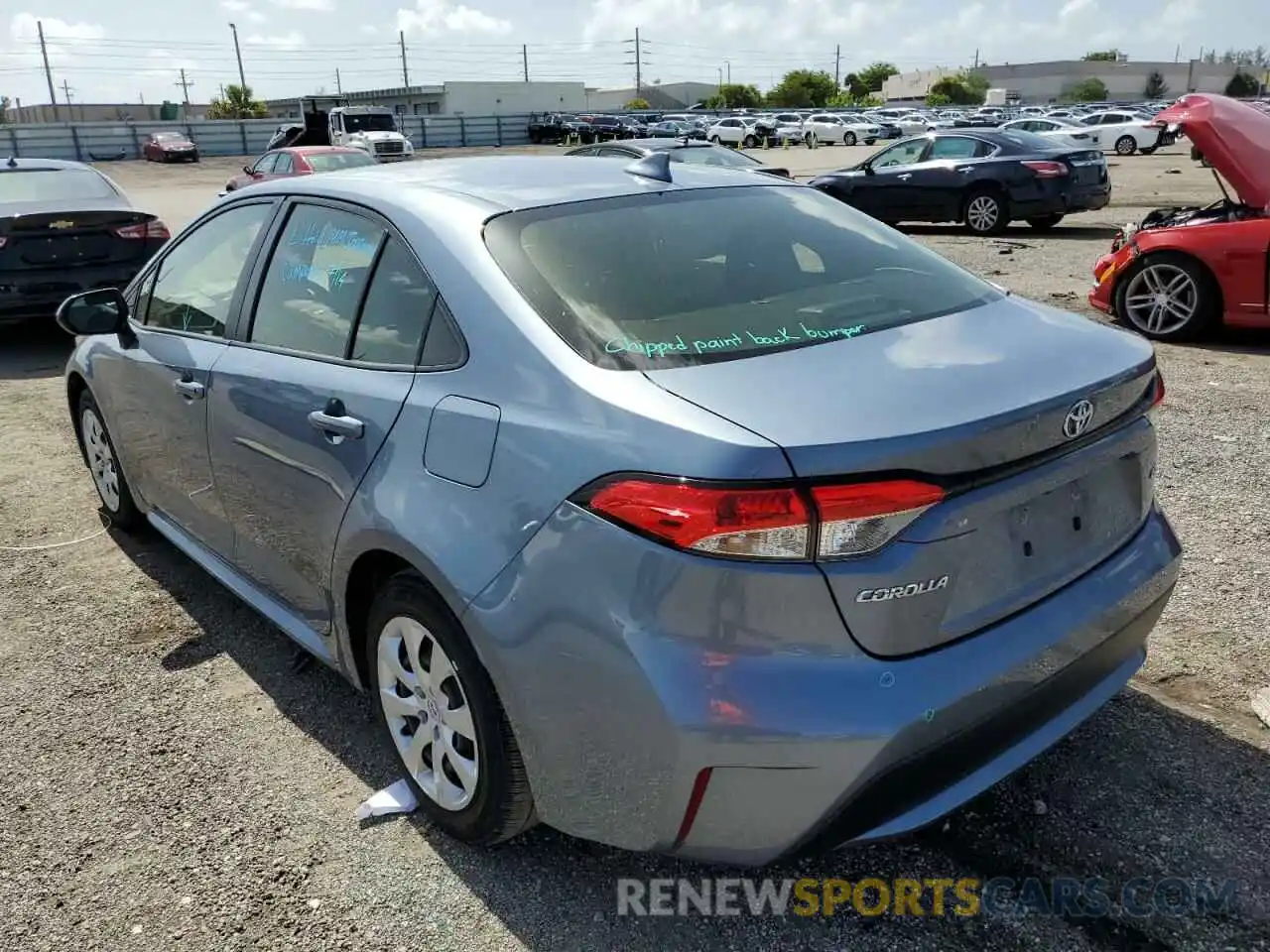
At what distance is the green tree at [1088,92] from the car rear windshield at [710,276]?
115606mm

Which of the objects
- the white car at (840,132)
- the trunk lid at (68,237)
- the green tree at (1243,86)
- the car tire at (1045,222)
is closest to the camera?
the trunk lid at (68,237)

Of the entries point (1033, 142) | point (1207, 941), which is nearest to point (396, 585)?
point (1207, 941)

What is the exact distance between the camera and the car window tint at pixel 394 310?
260 centimetres

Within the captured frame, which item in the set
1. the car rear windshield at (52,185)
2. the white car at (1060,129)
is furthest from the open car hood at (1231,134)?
the white car at (1060,129)

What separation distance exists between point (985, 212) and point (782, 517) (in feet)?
45.7

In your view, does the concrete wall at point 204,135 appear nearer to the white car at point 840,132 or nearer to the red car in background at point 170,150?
the red car in background at point 170,150

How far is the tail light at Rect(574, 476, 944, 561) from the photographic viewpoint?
1.88 m

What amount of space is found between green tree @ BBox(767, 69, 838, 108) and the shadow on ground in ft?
362

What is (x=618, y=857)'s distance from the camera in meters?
2.59

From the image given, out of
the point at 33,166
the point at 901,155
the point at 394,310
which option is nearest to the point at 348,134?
the point at 901,155

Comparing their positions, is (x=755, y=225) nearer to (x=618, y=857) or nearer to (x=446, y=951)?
(x=618, y=857)

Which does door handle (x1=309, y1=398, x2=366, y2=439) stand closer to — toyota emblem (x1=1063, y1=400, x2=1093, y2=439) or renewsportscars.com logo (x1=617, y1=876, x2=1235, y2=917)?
renewsportscars.com logo (x1=617, y1=876, x2=1235, y2=917)

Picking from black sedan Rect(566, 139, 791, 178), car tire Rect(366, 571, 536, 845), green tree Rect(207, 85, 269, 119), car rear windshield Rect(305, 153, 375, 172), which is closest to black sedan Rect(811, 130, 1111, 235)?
black sedan Rect(566, 139, 791, 178)

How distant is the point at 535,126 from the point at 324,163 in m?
45.3
